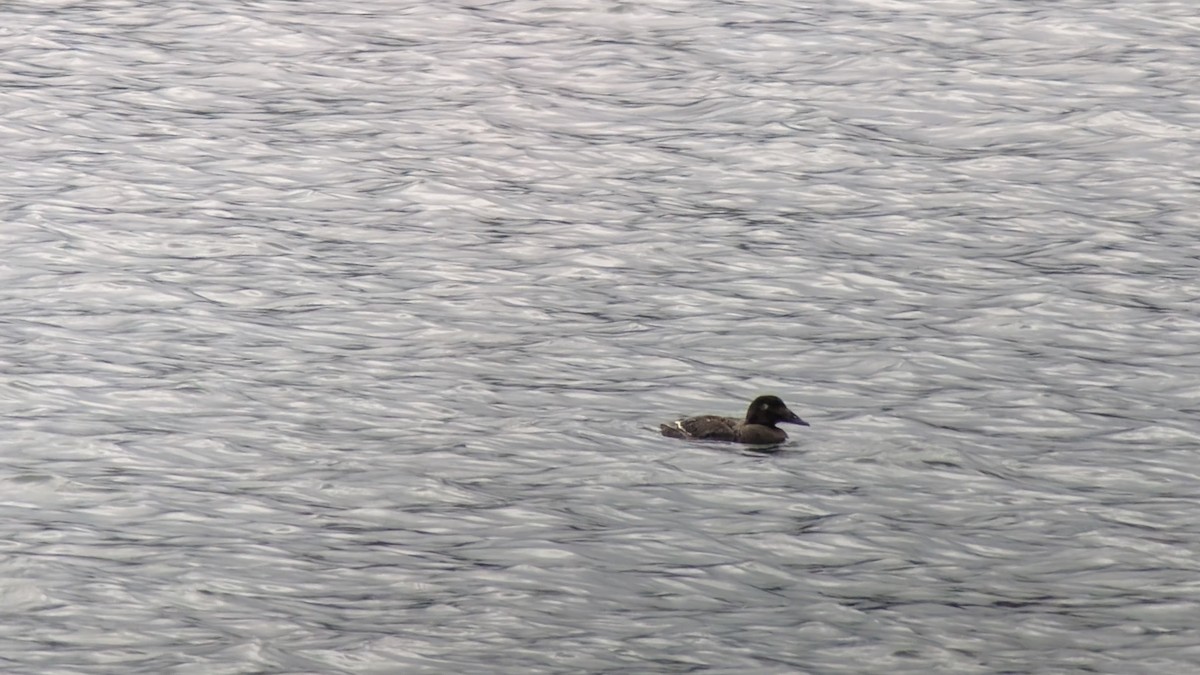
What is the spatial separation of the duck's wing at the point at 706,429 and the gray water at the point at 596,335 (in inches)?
5.2

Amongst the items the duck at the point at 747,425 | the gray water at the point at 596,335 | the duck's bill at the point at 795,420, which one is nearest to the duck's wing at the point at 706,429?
the duck at the point at 747,425

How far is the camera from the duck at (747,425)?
18.6 metres

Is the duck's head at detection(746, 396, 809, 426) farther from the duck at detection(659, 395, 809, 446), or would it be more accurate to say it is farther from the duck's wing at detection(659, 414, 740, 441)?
the duck's wing at detection(659, 414, 740, 441)

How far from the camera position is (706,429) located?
18.8m

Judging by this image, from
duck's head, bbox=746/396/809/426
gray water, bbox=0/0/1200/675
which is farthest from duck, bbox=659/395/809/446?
gray water, bbox=0/0/1200/675

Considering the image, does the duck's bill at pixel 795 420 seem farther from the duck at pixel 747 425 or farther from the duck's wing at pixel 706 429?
the duck's wing at pixel 706 429

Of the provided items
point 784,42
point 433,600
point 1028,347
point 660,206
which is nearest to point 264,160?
point 660,206

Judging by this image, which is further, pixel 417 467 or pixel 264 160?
pixel 264 160

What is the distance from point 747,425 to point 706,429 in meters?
0.39

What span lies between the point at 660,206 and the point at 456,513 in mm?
9483

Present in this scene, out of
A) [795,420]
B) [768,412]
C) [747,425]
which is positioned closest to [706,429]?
[747,425]

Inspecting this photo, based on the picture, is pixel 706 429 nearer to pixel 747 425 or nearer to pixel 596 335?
pixel 747 425

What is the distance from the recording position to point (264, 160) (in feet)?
90.8

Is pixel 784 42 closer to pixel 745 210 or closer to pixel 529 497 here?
pixel 745 210
